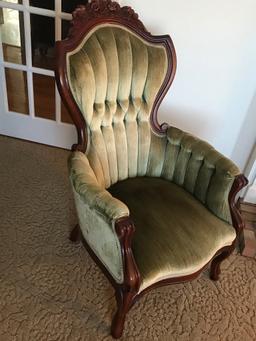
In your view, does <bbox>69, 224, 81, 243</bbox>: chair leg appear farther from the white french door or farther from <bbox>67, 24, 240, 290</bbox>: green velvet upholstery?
the white french door

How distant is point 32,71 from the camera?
1901mm

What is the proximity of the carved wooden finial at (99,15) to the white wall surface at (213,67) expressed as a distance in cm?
33

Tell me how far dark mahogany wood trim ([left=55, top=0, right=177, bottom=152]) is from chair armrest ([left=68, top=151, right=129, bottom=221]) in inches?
4.0

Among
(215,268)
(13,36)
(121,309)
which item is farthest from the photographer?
(13,36)

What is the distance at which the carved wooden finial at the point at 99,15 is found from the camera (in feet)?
3.80

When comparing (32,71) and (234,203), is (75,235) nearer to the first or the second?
(234,203)

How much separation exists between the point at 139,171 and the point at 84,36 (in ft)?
1.93

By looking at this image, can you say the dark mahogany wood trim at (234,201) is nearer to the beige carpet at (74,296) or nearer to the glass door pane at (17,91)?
the beige carpet at (74,296)

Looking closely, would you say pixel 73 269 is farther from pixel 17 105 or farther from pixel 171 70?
pixel 17 105

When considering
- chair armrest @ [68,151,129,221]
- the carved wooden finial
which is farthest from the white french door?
chair armrest @ [68,151,129,221]

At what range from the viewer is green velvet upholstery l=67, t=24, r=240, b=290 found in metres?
1.08

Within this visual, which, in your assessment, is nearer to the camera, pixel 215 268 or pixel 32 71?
pixel 215 268

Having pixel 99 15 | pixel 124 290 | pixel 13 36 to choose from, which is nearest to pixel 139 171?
pixel 124 290

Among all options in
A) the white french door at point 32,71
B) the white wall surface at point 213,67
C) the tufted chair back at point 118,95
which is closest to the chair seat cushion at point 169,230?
the tufted chair back at point 118,95
